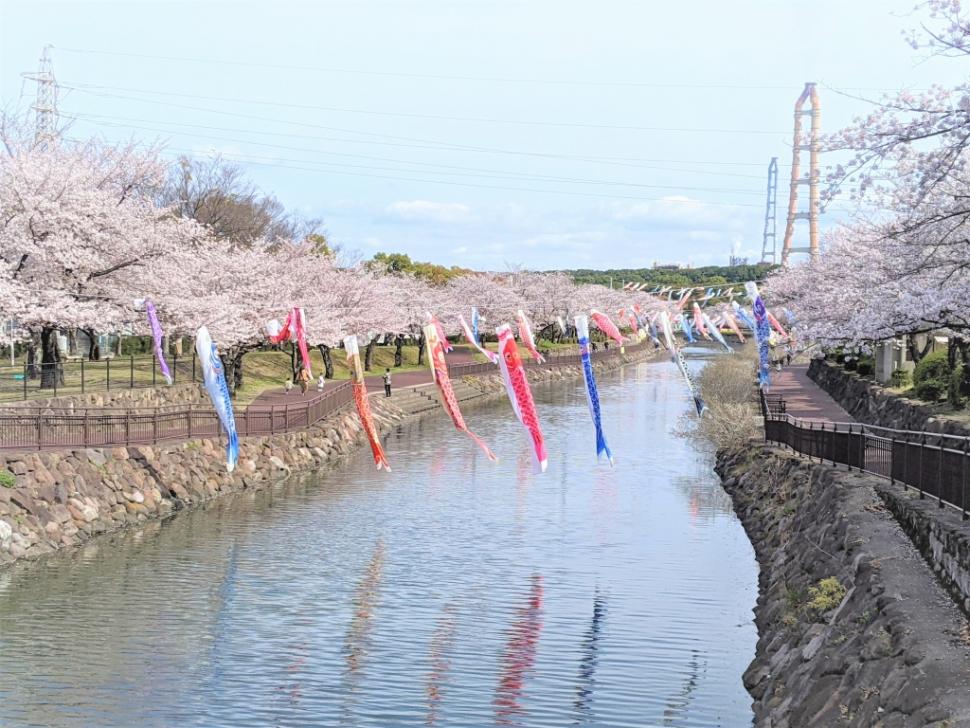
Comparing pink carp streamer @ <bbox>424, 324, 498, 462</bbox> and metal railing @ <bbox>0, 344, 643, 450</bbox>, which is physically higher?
pink carp streamer @ <bbox>424, 324, 498, 462</bbox>

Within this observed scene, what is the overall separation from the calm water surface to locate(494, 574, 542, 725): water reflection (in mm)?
50

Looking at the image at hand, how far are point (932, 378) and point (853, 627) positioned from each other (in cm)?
2639

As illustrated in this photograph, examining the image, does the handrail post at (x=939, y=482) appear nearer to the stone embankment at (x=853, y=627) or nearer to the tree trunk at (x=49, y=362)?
the stone embankment at (x=853, y=627)

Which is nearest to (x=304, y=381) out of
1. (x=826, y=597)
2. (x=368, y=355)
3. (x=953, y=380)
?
(x=368, y=355)

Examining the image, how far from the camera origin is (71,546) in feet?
87.2

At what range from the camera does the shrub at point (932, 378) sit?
36.7 m

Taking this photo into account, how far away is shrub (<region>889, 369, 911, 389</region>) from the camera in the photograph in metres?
44.8

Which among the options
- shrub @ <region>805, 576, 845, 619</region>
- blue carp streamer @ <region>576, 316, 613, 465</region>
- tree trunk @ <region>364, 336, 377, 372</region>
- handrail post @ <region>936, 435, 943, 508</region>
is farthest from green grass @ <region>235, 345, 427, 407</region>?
handrail post @ <region>936, 435, 943, 508</region>

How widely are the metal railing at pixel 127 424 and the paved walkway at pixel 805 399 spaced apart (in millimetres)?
18803

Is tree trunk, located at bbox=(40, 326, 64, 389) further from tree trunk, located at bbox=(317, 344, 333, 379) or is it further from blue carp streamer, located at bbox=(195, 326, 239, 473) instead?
tree trunk, located at bbox=(317, 344, 333, 379)

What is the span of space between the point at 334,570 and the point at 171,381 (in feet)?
76.3

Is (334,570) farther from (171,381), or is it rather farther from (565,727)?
(171,381)

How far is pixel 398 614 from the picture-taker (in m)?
21.4

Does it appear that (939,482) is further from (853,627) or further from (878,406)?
(878,406)
